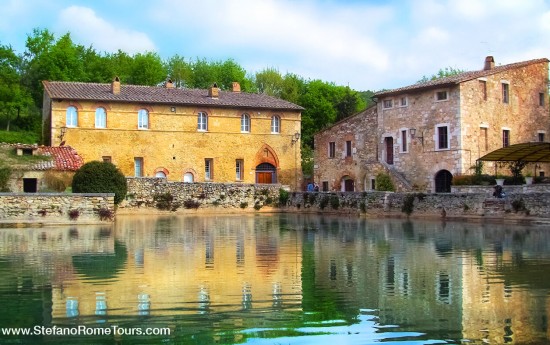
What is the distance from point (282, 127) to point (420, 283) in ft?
118

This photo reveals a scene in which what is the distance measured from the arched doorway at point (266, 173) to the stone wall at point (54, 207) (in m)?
21.0

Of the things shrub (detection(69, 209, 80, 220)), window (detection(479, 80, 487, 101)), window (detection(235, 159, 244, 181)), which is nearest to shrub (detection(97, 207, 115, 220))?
shrub (detection(69, 209, 80, 220))

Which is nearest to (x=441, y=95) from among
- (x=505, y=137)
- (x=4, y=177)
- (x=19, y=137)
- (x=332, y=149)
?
(x=505, y=137)

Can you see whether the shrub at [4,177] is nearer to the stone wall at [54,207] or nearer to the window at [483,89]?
the stone wall at [54,207]

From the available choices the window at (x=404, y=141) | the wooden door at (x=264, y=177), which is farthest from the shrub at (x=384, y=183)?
the wooden door at (x=264, y=177)

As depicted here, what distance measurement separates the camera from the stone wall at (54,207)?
24.3 m

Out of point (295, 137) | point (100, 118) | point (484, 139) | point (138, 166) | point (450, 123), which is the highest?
point (100, 118)

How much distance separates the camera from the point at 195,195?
3772 centimetres

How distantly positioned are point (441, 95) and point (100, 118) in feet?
67.9

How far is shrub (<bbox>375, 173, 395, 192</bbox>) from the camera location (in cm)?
3856

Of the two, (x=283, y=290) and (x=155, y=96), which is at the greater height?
(x=155, y=96)

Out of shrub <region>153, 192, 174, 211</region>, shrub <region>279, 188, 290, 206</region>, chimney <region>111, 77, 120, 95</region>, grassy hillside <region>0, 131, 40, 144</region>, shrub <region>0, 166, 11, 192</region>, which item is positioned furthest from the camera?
grassy hillside <region>0, 131, 40, 144</region>

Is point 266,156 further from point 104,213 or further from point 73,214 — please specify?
point 73,214

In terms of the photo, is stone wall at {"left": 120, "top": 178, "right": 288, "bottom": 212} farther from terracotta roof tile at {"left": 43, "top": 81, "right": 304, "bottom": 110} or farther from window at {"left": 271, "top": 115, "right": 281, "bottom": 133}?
terracotta roof tile at {"left": 43, "top": 81, "right": 304, "bottom": 110}
